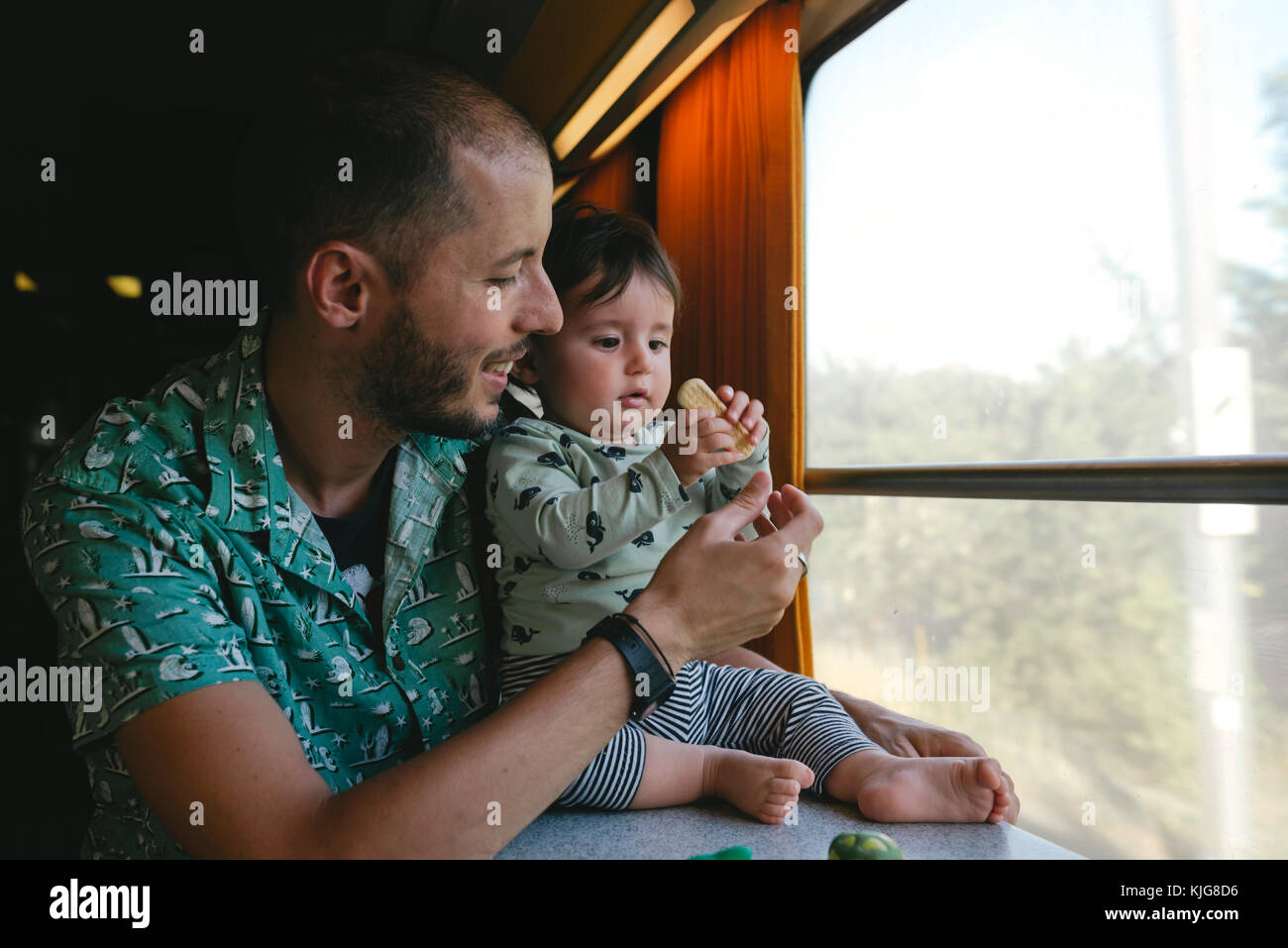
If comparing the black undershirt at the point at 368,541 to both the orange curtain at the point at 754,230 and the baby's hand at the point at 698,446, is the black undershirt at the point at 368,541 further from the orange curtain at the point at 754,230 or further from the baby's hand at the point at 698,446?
the orange curtain at the point at 754,230

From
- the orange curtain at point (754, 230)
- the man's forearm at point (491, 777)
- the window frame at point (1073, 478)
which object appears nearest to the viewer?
the man's forearm at point (491, 777)

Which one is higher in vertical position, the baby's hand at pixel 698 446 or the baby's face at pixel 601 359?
the baby's face at pixel 601 359

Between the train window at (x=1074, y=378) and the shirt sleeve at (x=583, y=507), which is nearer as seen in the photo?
the shirt sleeve at (x=583, y=507)

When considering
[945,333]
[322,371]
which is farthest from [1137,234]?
[322,371]

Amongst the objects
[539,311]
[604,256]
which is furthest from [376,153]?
[604,256]

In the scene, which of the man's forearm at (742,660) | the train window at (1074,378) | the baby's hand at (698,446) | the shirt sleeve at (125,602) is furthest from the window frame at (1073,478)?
the shirt sleeve at (125,602)

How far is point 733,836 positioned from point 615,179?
170 inches

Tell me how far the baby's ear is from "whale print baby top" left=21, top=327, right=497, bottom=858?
359 mm

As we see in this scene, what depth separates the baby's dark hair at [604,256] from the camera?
5.62 ft

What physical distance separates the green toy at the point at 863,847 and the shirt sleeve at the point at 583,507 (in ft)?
1.70

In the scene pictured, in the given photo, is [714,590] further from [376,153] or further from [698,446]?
[376,153]

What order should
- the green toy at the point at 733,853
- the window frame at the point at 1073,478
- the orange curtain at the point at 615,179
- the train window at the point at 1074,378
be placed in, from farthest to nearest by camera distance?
1. the orange curtain at the point at 615,179
2. the train window at the point at 1074,378
3. the window frame at the point at 1073,478
4. the green toy at the point at 733,853

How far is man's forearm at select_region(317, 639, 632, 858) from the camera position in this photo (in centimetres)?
89
